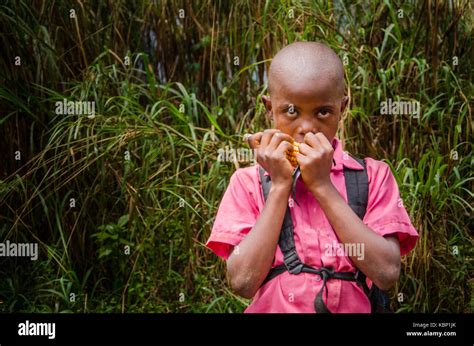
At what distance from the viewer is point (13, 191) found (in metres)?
2.68

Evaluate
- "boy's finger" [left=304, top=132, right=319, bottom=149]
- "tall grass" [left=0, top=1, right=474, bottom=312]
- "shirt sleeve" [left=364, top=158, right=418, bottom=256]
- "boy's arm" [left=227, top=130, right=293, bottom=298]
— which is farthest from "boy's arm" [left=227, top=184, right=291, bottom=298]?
"tall grass" [left=0, top=1, right=474, bottom=312]

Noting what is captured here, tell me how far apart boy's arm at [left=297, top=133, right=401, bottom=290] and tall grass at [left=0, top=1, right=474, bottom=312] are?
98 cm

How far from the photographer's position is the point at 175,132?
2.85 metres

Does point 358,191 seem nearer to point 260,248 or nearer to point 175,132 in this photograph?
point 260,248

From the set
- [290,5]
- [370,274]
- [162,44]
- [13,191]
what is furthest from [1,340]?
[290,5]

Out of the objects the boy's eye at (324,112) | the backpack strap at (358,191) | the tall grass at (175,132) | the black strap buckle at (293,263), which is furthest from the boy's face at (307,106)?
the tall grass at (175,132)

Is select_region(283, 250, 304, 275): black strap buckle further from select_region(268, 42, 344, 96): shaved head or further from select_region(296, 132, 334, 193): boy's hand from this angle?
select_region(268, 42, 344, 96): shaved head

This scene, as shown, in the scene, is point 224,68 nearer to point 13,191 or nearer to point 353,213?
point 13,191

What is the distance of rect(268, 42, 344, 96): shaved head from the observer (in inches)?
68.6

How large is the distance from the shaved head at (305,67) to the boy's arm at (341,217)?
0.13m

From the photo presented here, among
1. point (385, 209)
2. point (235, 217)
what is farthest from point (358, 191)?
point (235, 217)

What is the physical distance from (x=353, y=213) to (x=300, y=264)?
0.51 feet

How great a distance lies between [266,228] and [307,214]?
0.15 m

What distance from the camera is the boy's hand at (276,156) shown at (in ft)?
5.56
